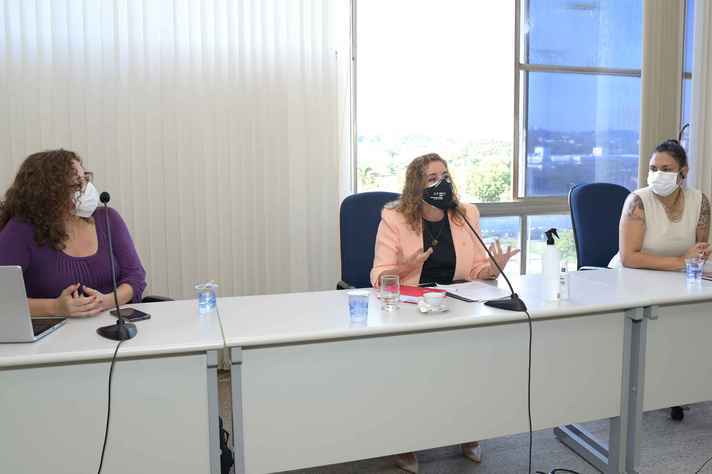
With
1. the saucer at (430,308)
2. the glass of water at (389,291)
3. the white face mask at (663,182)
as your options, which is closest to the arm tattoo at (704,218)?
the white face mask at (663,182)

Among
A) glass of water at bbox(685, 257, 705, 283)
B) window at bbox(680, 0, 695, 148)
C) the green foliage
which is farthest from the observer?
window at bbox(680, 0, 695, 148)

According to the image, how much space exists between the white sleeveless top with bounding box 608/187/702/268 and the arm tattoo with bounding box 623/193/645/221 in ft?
0.07

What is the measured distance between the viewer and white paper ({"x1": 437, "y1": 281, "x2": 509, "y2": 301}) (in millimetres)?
2301

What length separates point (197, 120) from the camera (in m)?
3.45

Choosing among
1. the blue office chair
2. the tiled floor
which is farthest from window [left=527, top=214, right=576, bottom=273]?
the tiled floor

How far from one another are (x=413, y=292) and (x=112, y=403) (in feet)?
3.64

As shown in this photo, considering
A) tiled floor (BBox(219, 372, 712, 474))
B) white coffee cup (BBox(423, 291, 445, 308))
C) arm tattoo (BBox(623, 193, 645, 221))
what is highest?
arm tattoo (BBox(623, 193, 645, 221))

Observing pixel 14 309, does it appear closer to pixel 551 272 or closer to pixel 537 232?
pixel 551 272

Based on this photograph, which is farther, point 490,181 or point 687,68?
point 687,68

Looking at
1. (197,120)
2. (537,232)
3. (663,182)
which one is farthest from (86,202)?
(537,232)

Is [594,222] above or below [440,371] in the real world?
above

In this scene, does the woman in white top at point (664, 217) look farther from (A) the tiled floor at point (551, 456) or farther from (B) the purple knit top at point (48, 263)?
(B) the purple knit top at point (48, 263)

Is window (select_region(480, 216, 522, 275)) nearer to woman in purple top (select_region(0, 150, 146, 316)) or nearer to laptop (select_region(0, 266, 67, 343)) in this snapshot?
woman in purple top (select_region(0, 150, 146, 316))

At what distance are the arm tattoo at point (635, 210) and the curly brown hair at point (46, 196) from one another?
2450 mm
